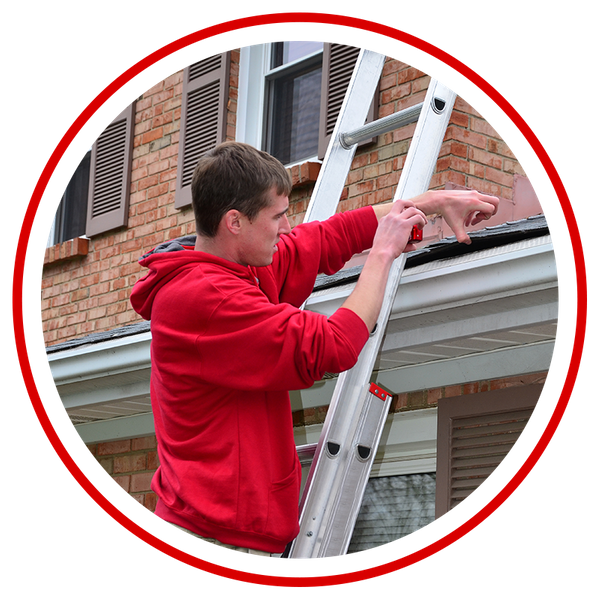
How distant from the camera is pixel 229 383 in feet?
6.75

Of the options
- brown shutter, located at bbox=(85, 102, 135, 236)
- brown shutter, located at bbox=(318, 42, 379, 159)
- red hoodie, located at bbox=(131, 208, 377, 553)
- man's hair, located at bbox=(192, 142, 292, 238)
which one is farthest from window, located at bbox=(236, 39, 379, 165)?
red hoodie, located at bbox=(131, 208, 377, 553)

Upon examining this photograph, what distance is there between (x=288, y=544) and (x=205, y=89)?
11.3ft

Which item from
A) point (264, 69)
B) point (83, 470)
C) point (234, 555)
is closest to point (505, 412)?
point (234, 555)

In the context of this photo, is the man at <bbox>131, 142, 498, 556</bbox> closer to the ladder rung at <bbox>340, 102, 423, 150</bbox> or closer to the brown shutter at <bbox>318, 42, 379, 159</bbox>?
the ladder rung at <bbox>340, 102, 423, 150</bbox>

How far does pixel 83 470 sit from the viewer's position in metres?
2.38

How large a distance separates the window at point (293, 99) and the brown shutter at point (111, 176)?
3.56ft

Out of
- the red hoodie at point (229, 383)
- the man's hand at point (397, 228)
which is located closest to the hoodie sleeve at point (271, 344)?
the red hoodie at point (229, 383)

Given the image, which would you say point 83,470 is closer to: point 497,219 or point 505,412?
point 505,412

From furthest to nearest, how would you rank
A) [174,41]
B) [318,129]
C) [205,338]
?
[318,129] < [174,41] < [205,338]

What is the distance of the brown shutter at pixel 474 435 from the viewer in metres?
3.00

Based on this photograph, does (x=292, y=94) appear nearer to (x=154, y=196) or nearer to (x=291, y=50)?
(x=291, y=50)

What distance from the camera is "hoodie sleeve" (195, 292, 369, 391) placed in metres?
2.01

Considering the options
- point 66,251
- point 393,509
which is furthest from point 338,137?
point 66,251

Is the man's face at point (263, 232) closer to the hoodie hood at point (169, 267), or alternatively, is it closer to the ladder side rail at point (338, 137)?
the hoodie hood at point (169, 267)
